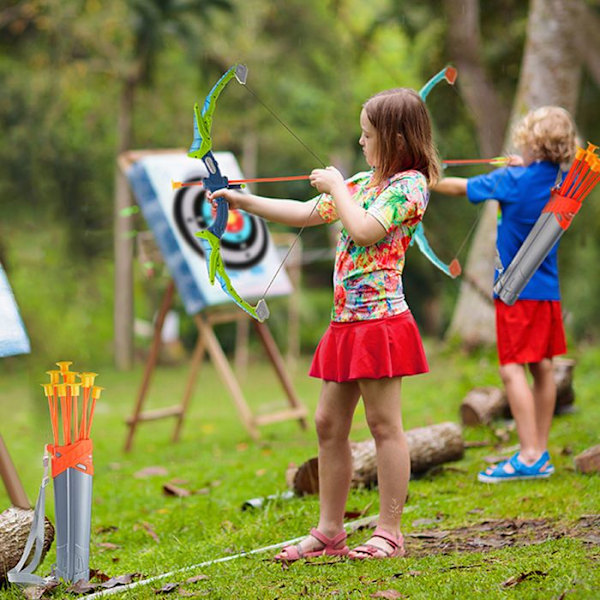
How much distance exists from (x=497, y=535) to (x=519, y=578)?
66cm

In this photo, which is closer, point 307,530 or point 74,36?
point 307,530

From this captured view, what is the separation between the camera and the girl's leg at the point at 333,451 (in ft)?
10.1

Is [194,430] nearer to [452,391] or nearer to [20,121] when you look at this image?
[452,391]

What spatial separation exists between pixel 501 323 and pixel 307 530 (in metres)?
1.29

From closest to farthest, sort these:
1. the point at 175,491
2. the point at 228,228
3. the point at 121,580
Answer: the point at 121,580 < the point at 175,491 < the point at 228,228

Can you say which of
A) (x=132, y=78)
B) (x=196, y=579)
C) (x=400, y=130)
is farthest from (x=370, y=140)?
(x=132, y=78)

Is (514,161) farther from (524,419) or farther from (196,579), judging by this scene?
(196,579)

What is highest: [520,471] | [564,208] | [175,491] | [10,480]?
[564,208]

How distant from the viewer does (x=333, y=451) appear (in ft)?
10.3

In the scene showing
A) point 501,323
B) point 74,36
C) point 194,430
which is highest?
point 74,36

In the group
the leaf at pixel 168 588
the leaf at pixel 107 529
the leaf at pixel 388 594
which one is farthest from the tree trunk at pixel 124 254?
the leaf at pixel 388 594

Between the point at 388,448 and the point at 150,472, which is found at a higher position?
the point at 388,448

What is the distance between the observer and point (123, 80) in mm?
16875

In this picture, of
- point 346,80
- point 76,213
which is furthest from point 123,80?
point 346,80
